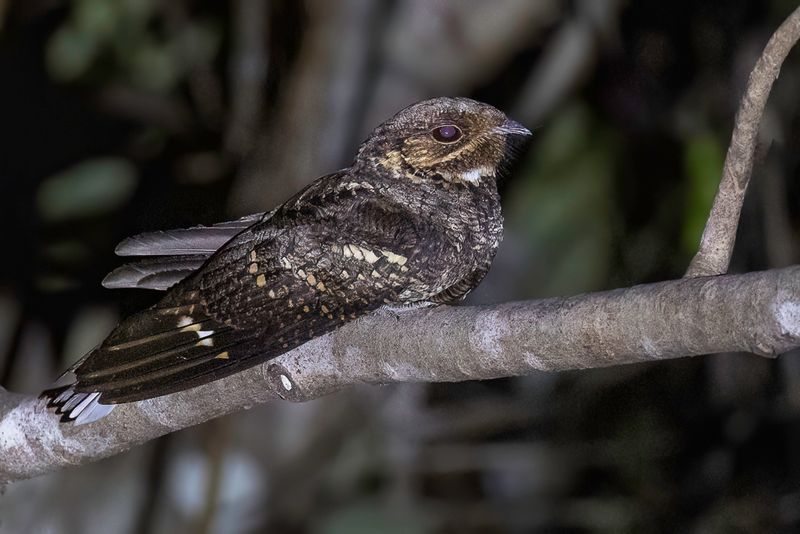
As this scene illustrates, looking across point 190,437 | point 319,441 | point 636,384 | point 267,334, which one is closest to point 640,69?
point 636,384

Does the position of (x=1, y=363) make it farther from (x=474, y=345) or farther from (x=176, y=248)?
(x=474, y=345)

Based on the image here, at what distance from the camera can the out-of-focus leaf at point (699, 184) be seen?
288cm

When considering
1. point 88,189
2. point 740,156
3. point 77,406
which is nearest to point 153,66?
point 88,189

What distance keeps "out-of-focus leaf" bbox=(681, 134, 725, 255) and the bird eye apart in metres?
1.08

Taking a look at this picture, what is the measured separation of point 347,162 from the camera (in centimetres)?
337

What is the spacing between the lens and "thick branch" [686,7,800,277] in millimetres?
1380

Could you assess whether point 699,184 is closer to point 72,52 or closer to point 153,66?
point 153,66

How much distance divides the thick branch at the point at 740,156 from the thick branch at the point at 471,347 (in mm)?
194

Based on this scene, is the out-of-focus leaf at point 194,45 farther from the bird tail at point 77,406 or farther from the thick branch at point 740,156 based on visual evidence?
the thick branch at point 740,156

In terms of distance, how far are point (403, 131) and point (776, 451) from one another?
88.2 inches

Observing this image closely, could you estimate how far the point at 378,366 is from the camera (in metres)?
1.65

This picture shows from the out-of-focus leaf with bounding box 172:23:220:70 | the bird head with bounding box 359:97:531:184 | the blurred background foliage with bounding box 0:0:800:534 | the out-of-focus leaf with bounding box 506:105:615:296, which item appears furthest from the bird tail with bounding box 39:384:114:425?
the out-of-focus leaf with bounding box 172:23:220:70

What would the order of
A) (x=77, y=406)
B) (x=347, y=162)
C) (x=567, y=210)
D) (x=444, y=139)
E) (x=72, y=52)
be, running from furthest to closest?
(x=72, y=52) < (x=567, y=210) < (x=347, y=162) < (x=444, y=139) < (x=77, y=406)

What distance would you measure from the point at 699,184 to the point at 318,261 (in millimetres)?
1521
